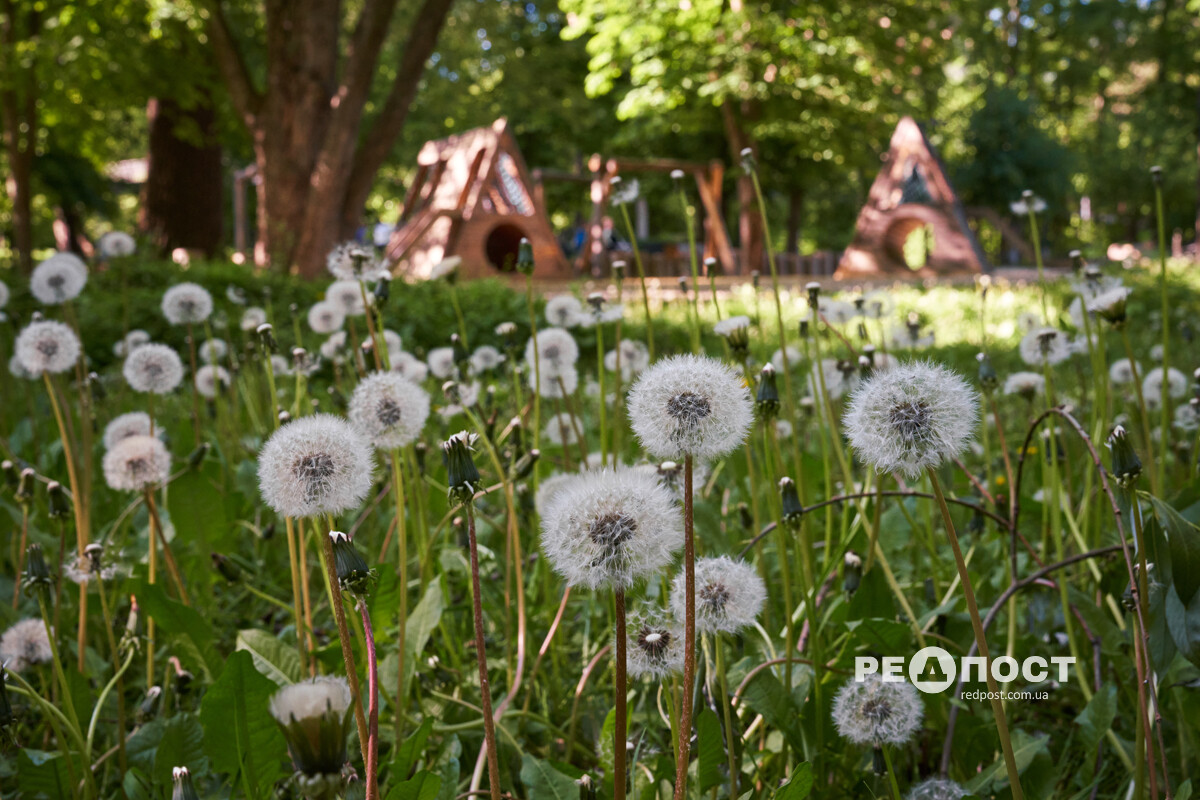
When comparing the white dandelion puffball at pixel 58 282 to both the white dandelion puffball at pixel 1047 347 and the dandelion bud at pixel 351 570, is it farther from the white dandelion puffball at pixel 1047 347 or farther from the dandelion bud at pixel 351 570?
the white dandelion puffball at pixel 1047 347

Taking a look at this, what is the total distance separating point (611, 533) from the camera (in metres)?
0.85

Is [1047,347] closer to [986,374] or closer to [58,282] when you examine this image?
[986,374]

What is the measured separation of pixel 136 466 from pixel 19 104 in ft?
35.8

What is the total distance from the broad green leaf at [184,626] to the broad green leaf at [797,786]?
3.42 ft

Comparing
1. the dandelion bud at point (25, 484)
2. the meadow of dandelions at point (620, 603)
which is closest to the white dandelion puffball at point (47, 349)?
the meadow of dandelions at point (620, 603)

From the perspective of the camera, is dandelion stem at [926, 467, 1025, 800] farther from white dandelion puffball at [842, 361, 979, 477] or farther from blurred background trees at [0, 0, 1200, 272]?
blurred background trees at [0, 0, 1200, 272]

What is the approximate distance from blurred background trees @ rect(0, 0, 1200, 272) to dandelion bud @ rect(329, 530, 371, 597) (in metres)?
8.66

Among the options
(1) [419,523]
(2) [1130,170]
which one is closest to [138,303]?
(1) [419,523]

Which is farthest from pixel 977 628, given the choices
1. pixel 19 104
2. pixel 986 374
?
pixel 19 104

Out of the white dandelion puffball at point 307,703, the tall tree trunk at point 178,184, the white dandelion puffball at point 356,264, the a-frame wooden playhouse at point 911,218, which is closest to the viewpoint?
the white dandelion puffball at point 307,703

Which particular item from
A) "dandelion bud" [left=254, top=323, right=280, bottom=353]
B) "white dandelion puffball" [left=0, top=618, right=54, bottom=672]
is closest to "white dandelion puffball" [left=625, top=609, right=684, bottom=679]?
"dandelion bud" [left=254, top=323, right=280, bottom=353]

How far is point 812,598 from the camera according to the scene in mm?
1290

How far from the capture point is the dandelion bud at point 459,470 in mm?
867

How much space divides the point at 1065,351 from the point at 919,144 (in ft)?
44.5
